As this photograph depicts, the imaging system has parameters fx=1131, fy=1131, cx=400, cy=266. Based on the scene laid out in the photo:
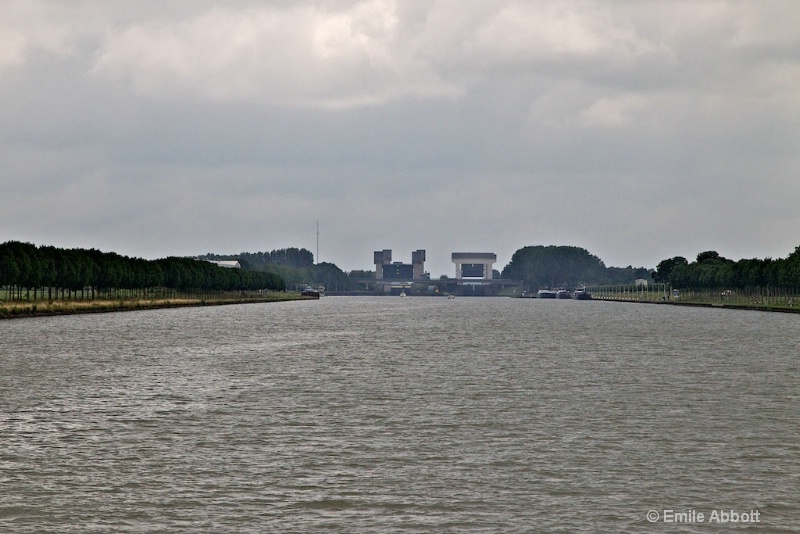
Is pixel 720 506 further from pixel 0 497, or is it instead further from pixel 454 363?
pixel 454 363

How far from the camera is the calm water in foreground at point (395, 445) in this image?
64.6 ft

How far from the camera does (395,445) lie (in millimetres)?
27594

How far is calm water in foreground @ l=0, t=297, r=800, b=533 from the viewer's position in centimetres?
1970

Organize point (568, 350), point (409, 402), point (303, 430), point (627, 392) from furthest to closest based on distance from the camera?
point (568, 350), point (627, 392), point (409, 402), point (303, 430)

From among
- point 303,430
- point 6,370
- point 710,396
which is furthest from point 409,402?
point 6,370

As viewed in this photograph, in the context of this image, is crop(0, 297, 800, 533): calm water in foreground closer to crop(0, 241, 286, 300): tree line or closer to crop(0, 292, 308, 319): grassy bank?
crop(0, 292, 308, 319): grassy bank

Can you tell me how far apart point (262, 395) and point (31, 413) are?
873cm

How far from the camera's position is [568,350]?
70.9 m

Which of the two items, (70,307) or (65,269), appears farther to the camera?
(65,269)

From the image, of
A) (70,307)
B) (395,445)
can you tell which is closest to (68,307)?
(70,307)

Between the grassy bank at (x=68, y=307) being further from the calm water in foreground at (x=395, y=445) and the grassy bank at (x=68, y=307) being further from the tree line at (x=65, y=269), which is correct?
the calm water in foreground at (x=395, y=445)

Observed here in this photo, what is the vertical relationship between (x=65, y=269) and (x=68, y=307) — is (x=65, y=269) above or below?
above

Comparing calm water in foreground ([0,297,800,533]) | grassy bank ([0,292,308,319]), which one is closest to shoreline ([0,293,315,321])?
grassy bank ([0,292,308,319])

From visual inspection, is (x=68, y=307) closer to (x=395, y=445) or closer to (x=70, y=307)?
(x=70, y=307)
